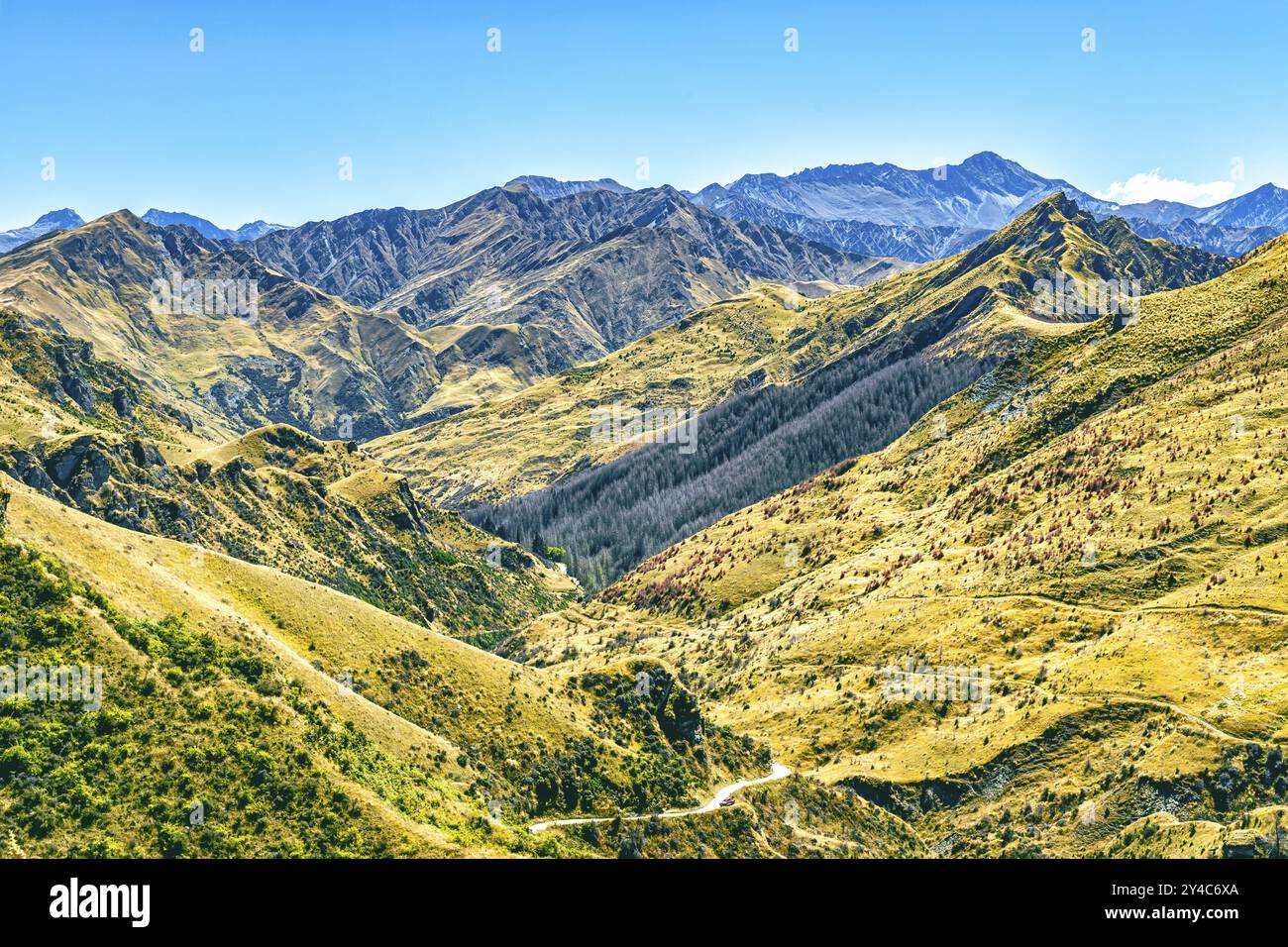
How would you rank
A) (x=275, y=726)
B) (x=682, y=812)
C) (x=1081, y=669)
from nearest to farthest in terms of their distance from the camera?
(x=275, y=726) → (x=682, y=812) → (x=1081, y=669)

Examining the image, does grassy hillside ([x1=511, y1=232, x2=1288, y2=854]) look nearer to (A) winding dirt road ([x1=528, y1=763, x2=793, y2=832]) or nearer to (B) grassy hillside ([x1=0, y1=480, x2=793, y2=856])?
(A) winding dirt road ([x1=528, y1=763, x2=793, y2=832])

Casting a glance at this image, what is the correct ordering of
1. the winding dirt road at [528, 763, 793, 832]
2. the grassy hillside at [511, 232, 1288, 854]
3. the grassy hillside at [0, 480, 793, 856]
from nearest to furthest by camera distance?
the grassy hillside at [0, 480, 793, 856], the winding dirt road at [528, 763, 793, 832], the grassy hillside at [511, 232, 1288, 854]

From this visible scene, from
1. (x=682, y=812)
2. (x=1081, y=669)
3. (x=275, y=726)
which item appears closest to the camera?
(x=275, y=726)

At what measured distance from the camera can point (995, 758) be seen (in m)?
129

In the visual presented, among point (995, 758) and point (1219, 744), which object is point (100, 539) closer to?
point (995, 758)

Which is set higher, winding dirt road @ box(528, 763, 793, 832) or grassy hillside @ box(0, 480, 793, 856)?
grassy hillside @ box(0, 480, 793, 856)

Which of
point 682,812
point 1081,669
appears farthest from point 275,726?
point 1081,669

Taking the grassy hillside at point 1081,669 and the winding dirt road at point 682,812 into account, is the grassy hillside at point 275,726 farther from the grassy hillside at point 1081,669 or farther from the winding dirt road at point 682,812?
the grassy hillside at point 1081,669

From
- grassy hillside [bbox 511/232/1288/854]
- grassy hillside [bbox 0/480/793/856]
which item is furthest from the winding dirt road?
grassy hillside [bbox 511/232/1288/854]

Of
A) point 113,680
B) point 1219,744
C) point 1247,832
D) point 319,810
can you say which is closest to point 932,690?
point 1219,744

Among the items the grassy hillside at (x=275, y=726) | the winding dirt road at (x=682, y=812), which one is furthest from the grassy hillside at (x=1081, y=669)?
the grassy hillside at (x=275, y=726)

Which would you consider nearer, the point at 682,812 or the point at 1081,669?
the point at 682,812

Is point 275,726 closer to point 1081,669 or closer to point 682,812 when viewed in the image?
point 682,812

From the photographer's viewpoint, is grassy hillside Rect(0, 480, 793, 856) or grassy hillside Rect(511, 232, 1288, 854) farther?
grassy hillside Rect(511, 232, 1288, 854)
